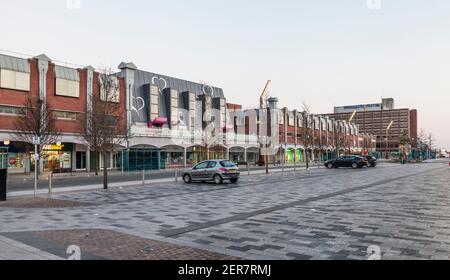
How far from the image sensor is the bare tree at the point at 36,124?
3008cm

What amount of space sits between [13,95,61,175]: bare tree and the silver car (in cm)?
1487

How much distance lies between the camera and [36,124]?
1184 inches

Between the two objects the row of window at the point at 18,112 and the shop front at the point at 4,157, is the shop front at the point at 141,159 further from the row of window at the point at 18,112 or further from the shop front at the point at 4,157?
the shop front at the point at 4,157

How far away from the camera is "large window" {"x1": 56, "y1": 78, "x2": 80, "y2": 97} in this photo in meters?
36.3

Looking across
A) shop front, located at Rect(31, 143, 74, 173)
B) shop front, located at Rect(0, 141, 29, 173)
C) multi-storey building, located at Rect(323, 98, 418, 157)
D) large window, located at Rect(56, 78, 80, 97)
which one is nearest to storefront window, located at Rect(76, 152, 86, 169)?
shop front, located at Rect(31, 143, 74, 173)

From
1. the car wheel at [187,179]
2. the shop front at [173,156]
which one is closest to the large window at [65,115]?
the shop front at [173,156]

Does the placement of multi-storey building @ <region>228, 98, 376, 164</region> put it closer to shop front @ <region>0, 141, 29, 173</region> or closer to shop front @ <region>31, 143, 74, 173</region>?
shop front @ <region>31, 143, 74, 173</region>

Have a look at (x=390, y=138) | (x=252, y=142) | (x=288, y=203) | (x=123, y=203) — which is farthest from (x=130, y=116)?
(x=390, y=138)

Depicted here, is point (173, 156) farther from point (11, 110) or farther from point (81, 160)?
point (11, 110)

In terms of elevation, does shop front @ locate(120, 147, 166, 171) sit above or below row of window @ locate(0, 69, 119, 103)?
below

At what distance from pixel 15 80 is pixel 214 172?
Result: 23218 mm

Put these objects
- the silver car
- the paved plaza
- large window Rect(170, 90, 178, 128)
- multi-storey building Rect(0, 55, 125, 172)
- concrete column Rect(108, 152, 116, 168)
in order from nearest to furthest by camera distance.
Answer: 1. the paved plaza
2. the silver car
3. multi-storey building Rect(0, 55, 125, 172)
4. concrete column Rect(108, 152, 116, 168)
5. large window Rect(170, 90, 178, 128)

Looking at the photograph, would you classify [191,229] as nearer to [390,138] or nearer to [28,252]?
[28,252]
